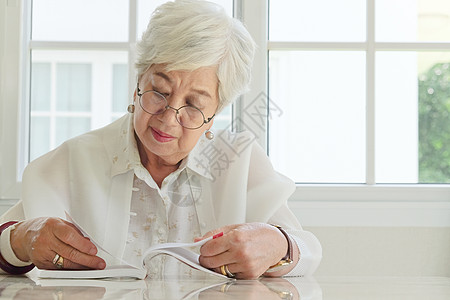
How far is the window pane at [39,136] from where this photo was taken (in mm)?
2717

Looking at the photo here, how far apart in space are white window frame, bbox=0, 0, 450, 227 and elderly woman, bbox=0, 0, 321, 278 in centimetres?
62

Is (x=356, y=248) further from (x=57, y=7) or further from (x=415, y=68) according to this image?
(x=57, y=7)

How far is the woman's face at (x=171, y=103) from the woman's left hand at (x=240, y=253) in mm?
384

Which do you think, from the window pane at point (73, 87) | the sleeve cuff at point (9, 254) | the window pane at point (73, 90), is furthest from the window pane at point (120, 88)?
the sleeve cuff at point (9, 254)

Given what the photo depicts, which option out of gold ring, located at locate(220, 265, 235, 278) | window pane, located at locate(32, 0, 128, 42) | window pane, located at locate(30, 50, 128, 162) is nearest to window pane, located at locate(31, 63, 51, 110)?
→ window pane, located at locate(30, 50, 128, 162)

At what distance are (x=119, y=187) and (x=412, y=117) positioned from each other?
4.84 ft

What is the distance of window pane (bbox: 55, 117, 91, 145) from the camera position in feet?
9.01

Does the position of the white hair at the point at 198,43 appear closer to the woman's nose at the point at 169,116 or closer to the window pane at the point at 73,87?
the woman's nose at the point at 169,116

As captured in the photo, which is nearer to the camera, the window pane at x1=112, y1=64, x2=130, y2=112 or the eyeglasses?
the eyeglasses

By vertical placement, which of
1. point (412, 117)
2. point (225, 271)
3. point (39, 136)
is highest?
point (412, 117)

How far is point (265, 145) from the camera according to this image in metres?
2.59

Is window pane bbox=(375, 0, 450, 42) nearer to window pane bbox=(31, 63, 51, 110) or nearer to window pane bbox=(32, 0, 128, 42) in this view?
window pane bbox=(32, 0, 128, 42)

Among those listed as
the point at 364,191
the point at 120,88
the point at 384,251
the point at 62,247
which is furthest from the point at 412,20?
the point at 62,247

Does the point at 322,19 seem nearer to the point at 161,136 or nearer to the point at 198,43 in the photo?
the point at 198,43
